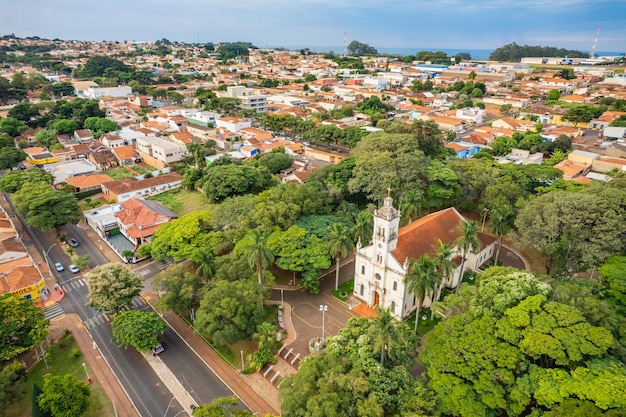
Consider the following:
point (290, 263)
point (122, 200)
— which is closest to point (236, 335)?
point (290, 263)

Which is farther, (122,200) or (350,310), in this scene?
(122,200)

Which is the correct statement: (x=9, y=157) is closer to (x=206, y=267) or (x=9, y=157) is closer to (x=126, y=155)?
(x=126, y=155)

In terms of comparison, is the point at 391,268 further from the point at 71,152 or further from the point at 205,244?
the point at 71,152

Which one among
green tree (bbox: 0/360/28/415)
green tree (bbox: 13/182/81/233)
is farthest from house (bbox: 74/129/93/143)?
green tree (bbox: 0/360/28/415)

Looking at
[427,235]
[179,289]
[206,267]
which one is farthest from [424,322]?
[179,289]

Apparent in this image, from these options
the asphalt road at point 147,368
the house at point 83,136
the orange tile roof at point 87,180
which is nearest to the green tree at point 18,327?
the asphalt road at point 147,368

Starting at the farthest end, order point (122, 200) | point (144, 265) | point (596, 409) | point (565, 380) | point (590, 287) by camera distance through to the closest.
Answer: point (122, 200) → point (144, 265) → point (590, 287) → point (565, 380) → point (596, 409)

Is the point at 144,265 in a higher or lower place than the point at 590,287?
lower
